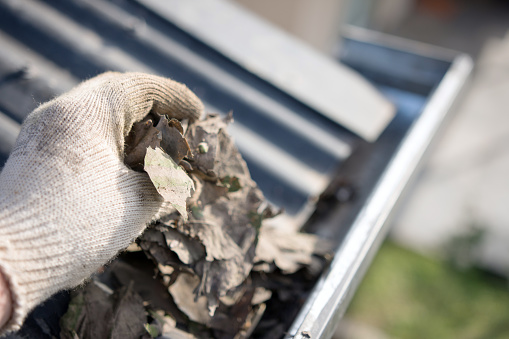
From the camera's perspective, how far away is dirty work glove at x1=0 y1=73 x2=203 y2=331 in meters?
0.83

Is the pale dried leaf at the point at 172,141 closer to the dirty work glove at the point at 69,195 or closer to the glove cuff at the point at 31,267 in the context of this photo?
the dirty work glove at the point at 69,195

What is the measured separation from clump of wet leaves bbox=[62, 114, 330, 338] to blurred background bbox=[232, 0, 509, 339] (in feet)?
5.59

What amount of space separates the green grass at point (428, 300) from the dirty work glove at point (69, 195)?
113 inches

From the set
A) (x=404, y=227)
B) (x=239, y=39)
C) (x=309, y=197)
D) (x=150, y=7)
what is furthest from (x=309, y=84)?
(x=404, y=227)

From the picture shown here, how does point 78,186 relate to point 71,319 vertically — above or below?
above

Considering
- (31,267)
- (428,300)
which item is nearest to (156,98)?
(31,267)

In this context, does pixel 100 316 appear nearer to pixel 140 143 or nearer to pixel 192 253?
pixel 192 253

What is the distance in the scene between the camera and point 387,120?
2158 mm

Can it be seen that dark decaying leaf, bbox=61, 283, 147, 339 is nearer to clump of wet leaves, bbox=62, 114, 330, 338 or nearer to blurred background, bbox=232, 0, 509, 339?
clump of wet leaves, bbox=62, 114, 330, 338

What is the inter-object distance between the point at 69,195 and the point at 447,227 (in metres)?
4.04

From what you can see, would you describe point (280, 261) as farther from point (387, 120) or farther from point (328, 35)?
point (328, 35)

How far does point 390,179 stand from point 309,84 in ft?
2.14

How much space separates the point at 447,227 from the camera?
4.21 meters

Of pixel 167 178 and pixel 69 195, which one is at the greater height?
pixel 167 178
